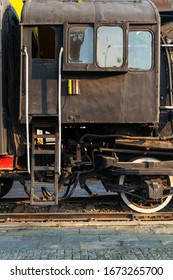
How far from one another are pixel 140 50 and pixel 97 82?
33.6 inches

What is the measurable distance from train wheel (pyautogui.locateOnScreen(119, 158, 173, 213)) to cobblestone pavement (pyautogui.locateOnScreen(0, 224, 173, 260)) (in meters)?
0.75

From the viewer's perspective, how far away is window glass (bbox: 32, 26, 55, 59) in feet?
19.7

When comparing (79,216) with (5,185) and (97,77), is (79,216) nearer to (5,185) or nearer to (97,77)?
(5,185)

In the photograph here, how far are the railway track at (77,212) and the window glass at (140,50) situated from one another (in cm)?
248

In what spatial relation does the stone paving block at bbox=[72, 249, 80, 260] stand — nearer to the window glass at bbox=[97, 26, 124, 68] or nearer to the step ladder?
the step ladder

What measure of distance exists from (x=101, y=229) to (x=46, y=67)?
2.68m

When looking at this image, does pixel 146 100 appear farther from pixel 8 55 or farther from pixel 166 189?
pixel 8 55

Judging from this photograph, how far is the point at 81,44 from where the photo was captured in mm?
5621

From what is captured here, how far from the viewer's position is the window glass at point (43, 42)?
600cm

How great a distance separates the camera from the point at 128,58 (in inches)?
223

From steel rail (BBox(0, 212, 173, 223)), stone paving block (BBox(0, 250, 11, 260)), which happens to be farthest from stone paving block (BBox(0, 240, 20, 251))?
steel rail (BBox(0, 212, 173, 223))

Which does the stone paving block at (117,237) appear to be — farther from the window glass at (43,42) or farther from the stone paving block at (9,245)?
the window glass at (43,42)
